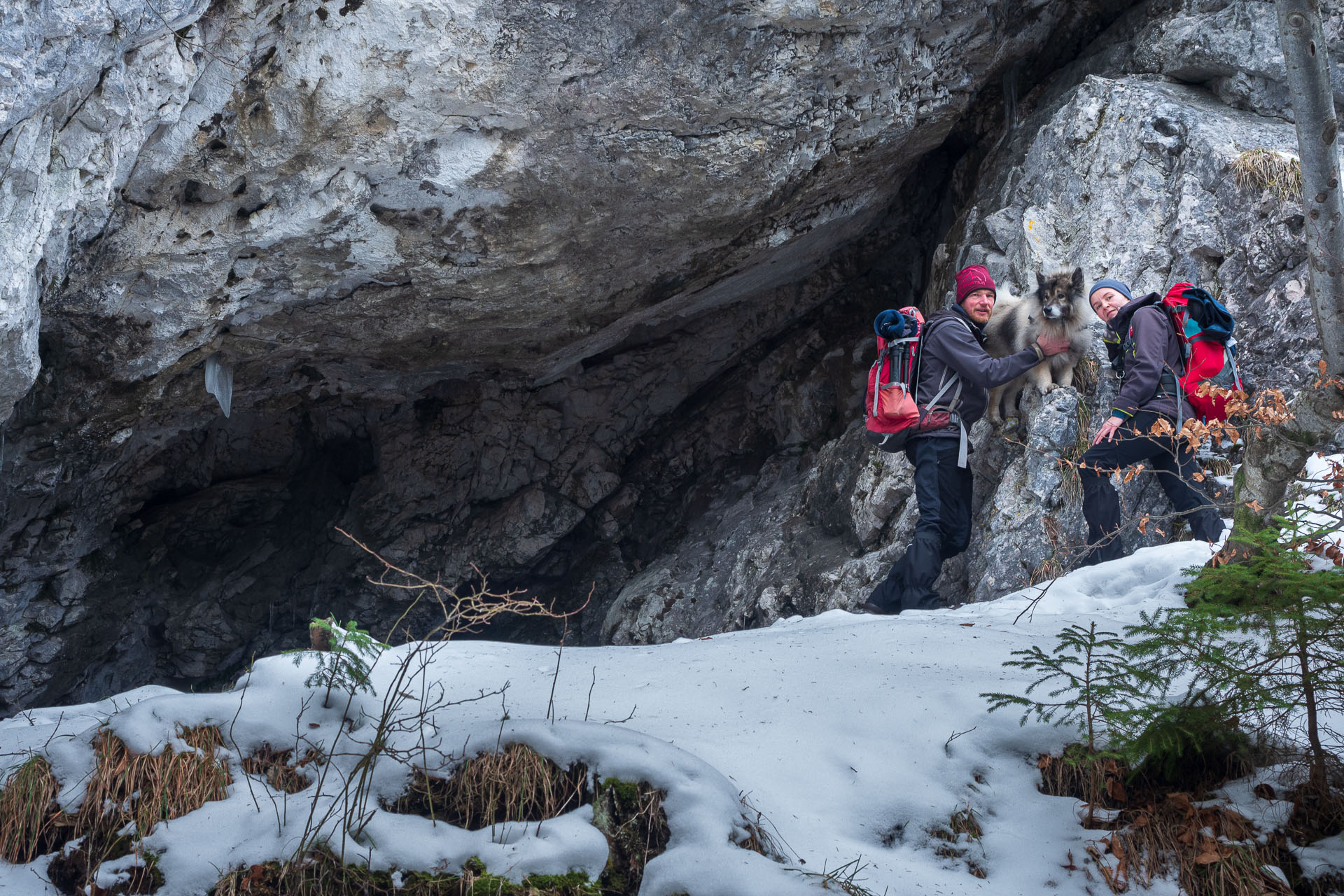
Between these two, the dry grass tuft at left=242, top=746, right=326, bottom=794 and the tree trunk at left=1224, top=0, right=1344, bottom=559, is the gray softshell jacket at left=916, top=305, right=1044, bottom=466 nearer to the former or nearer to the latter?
the tree trunk at left=1224, top=0, right=1344, bottom=559

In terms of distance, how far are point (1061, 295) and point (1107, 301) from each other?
417 millimetres

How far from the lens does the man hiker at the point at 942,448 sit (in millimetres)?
5379

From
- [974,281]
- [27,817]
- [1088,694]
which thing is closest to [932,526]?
[974,281]

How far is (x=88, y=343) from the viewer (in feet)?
23.1

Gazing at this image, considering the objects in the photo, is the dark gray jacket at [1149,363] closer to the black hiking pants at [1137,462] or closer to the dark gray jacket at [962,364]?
the black hiking pants at [1137,462]

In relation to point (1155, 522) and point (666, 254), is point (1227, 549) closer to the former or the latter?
point (1155, 522)

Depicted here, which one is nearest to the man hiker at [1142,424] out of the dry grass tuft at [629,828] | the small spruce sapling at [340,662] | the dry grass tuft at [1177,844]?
the dry grass tuft at [1177,844]

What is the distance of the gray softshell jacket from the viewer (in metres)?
5.35

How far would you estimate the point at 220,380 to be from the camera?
8336 millimetres

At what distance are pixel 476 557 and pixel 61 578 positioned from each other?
4.65 meters

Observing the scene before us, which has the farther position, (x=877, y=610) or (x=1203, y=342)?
(x=877, y=610)

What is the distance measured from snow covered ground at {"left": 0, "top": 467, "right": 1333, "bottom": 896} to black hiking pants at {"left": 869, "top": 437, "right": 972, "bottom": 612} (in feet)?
4.11

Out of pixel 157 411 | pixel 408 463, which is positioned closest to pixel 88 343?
pixel 157 411

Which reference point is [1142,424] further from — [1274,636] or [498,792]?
[498,792]
